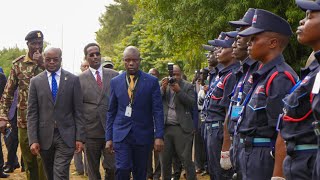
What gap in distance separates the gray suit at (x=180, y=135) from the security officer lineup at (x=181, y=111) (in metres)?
0.02

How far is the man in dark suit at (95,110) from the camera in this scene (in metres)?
9.62

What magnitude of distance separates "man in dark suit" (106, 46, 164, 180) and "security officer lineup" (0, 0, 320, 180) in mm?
15

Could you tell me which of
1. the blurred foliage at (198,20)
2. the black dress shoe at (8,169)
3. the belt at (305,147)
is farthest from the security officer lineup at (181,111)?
the blurred foliage at (198,20)

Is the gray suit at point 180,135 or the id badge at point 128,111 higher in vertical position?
the id badge at point 128,111

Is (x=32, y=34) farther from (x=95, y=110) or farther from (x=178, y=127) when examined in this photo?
(x=178, y=127)

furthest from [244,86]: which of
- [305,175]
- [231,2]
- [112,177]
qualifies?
[231,2]

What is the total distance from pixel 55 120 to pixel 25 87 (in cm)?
151

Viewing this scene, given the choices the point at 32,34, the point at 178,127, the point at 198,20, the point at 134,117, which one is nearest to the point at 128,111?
the point at 134,117

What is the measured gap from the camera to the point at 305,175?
14.8 feet

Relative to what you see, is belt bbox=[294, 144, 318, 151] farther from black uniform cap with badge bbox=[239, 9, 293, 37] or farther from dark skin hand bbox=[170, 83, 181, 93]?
dark skin hand bbox=[170, 83, 181, 93]

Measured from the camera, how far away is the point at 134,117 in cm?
884

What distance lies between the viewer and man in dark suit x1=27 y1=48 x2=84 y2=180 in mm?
8492

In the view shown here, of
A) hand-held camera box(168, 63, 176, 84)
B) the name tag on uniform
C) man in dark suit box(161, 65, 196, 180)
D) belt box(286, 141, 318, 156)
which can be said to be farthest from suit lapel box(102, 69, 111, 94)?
the name tag on uniform

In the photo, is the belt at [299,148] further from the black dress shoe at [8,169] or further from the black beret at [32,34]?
the black dress shoe at [8,169]
